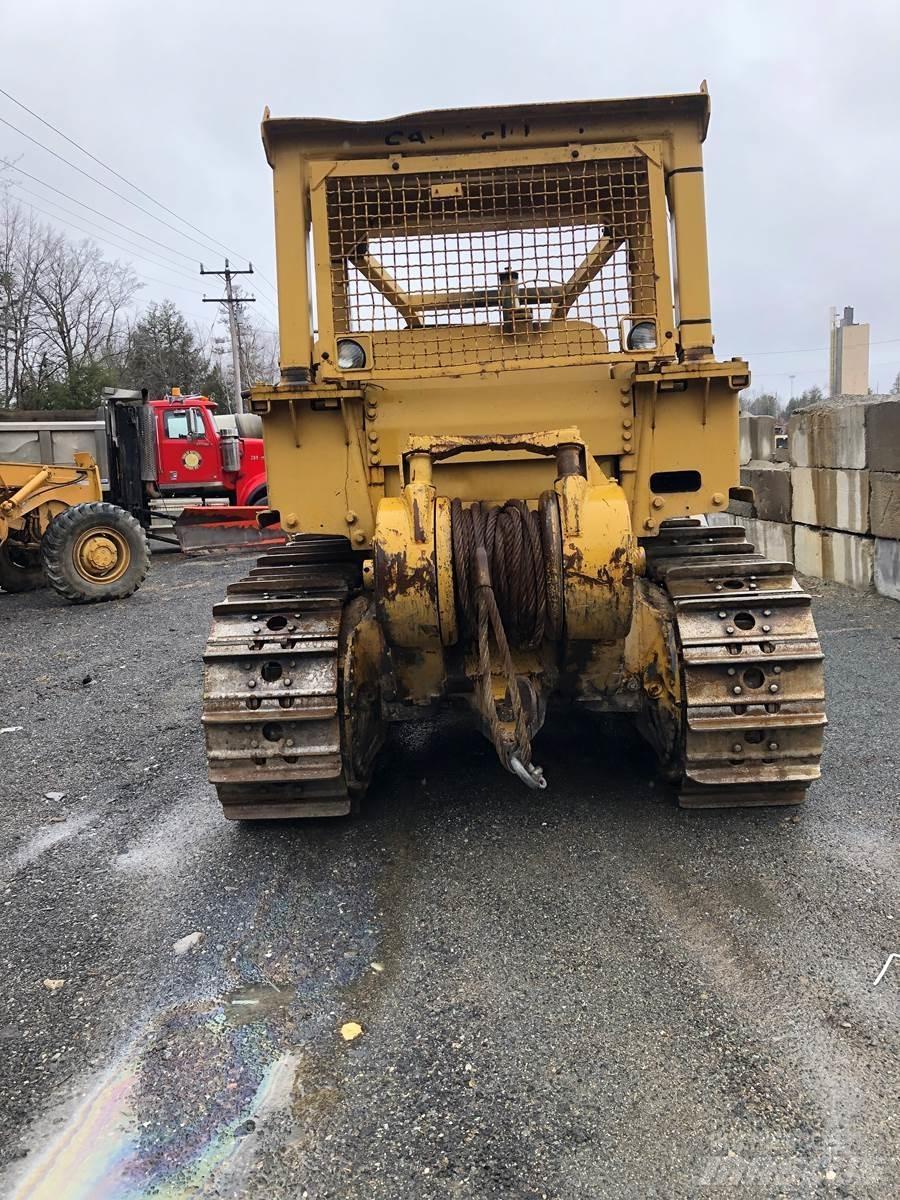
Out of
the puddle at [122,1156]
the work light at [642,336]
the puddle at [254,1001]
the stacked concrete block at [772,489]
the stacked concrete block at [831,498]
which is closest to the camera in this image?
the puddle at [122,1156]

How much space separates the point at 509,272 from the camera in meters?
3.93

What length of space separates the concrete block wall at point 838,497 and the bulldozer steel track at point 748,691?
18.3 feet

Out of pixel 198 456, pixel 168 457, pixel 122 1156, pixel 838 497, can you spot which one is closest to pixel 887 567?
pixel 838 497

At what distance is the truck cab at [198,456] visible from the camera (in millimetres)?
16562

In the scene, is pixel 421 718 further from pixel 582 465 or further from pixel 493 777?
pixel 582 465

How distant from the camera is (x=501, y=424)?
383cm

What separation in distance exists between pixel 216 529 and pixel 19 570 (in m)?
3.40

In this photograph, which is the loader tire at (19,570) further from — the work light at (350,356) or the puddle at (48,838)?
the work light at (350,356)

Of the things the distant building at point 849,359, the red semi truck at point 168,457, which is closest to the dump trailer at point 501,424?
the red semi truck at point 168,457

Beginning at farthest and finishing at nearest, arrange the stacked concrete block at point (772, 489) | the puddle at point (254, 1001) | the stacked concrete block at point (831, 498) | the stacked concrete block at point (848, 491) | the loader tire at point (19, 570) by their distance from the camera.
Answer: the loader tire at point (19, 570) → the stacked concrete block at point (772, 489) → the stacked concrete block at point (831, 498) → the stacked concrete block at point (848, 491) → the puddle at point (254, 1001)

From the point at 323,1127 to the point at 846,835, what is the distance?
7.86 feet

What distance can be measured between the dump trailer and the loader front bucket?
10941mm

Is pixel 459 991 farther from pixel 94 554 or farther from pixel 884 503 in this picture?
pixel 94 554

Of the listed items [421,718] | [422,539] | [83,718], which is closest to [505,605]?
[422,539]
